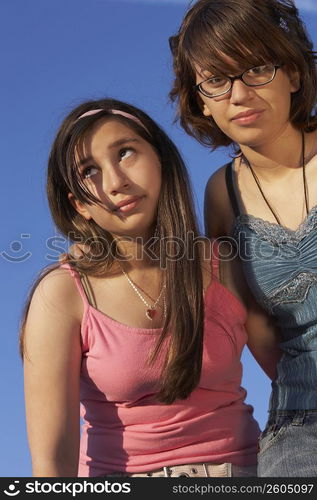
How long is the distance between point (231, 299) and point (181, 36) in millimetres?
1420

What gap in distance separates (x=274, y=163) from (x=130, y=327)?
123 cm

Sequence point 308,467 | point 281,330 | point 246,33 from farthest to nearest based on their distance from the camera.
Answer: point 281,330 < point 246,33 < point 308,467

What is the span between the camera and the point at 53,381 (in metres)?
4.11

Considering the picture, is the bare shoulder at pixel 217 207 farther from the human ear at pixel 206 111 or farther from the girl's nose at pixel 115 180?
the girl's nose at pixel 115 180

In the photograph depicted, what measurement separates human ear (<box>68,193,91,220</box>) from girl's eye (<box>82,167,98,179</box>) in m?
0.17

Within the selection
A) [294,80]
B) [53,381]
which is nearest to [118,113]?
[294,80]

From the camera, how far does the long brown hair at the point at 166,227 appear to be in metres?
4.11

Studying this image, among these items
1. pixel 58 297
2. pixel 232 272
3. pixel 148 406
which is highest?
pixel 232 272

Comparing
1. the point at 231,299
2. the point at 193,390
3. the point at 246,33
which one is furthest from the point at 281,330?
the point at 246,33

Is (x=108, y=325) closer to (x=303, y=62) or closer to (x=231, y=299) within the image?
(x=231, y=299)

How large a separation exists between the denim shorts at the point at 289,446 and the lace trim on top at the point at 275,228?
88 centimetres

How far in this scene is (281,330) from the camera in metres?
4.56

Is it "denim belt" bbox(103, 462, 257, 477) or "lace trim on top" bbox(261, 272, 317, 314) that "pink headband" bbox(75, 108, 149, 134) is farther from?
"denim belt" bbox(103, 462, 257, 477)

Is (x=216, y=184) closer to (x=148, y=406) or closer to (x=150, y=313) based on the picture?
(x=150, y=313)
